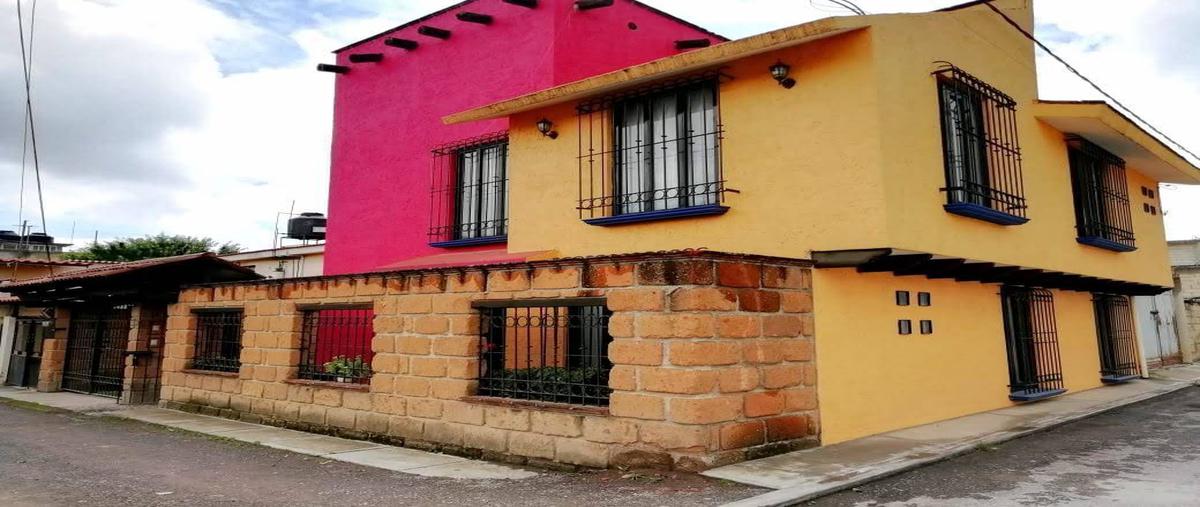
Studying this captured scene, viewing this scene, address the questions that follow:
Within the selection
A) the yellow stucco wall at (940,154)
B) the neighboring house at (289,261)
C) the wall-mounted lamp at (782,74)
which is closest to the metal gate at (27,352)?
the neighboring house at (289,261)

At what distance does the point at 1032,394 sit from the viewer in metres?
10.1

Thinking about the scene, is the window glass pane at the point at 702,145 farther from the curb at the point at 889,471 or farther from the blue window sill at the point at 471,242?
the curb at the point at 889,471

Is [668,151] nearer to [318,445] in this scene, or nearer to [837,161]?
[837,161]

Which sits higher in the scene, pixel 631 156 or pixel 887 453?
pixel 631 156

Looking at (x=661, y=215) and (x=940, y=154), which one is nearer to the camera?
(x=940, y=154)

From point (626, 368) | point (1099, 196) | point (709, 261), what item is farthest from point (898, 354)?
point (1099, 196)

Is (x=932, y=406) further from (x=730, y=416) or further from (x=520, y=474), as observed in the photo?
(x=520, y=474)

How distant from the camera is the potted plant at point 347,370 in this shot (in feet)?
30.1

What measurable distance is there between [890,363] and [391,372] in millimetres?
5594

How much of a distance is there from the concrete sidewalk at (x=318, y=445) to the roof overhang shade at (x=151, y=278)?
1.92 m

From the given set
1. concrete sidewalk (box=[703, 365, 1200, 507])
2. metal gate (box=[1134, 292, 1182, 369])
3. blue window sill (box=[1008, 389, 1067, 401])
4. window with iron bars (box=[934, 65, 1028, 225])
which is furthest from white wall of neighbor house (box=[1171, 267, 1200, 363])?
window with iron bars (box=[934, 65, 1028, 225])

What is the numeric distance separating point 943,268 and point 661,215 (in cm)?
322

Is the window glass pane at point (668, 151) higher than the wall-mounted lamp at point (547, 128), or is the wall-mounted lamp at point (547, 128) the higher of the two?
the wall-mounted lamp at point (547, 128)

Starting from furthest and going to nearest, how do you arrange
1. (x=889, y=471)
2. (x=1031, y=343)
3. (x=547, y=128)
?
1. (x=1031, y=343)
2. (x=547, y=128)
3. (x=889, y=471)
